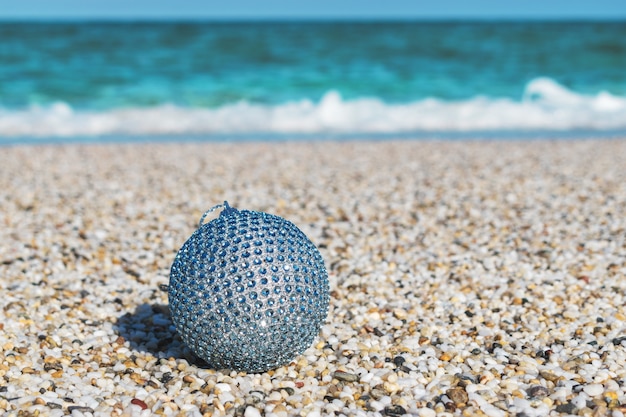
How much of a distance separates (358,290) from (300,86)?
1669cm

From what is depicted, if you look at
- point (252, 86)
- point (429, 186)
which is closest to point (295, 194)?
point (429, 186)

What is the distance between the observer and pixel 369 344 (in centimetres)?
445

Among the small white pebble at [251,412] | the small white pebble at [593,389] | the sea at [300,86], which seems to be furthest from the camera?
the sea at [300,86]

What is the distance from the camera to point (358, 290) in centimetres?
541

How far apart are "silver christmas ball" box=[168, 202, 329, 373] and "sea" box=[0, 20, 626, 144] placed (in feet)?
35.1

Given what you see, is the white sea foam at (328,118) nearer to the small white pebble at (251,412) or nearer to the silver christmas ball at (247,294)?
the silver christmas ball at (247,294)

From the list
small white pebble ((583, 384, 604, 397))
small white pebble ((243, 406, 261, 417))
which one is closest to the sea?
small white pebble ((243, 406, 261, 417))

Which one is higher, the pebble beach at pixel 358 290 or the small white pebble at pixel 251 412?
the pebble beach at pixel 358 290

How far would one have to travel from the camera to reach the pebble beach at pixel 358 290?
3787mm

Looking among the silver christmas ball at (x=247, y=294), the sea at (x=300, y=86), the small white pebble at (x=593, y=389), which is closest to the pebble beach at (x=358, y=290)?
the small white pebble at (x=593, y=389)

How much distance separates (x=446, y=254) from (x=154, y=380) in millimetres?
3070

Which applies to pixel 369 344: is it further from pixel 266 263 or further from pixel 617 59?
pixel 617 59

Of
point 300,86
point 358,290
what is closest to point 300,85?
point 300,86

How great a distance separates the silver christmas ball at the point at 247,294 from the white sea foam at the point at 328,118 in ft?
39.3
